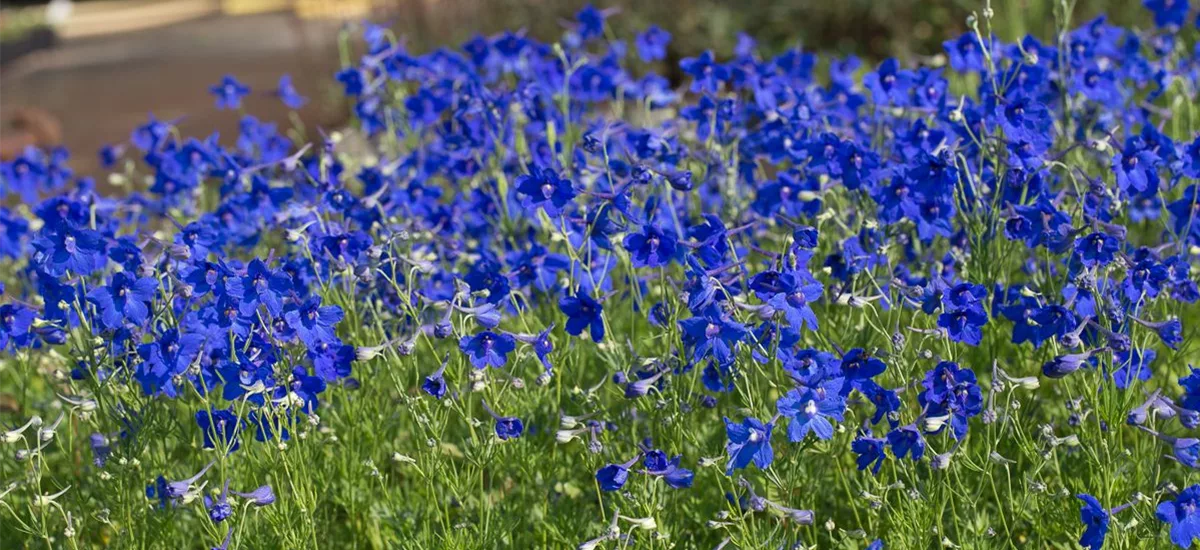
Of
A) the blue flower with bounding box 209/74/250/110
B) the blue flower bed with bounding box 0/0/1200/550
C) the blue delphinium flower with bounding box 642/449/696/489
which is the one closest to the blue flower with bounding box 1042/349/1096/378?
the blue flower bed with bounding box 0/0/1200/550

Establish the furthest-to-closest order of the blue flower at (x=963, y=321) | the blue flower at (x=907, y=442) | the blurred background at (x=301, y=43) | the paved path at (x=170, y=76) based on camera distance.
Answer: the paved path at (x=170, y=76)
the blurred background at (x=301, y=43)
the blue flower at (x=963, y=321)
the blue flower at (x=907, y=442)

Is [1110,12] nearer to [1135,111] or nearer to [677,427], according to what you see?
[1135,111]

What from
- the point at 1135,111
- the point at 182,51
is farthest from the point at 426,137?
the point at 182,51

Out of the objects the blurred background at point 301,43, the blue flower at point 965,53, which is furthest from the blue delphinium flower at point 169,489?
the blue flower at point 965,53

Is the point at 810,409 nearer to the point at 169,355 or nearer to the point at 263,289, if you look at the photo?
the point at 263,289

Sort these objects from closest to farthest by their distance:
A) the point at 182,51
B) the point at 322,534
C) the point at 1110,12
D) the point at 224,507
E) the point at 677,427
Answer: the point at 224,507 → the point at 677,427 → the point at 322,534 → the point at 1110,12 → the point at 182,51

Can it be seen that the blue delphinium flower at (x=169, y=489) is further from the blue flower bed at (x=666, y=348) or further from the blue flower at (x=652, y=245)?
the blue flower at (x=652, y=245)

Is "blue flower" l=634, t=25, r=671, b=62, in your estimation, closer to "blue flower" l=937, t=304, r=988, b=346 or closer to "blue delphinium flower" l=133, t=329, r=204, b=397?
"blue flower" l=937, t=304, r=988, b=346
